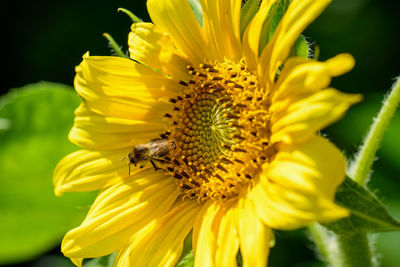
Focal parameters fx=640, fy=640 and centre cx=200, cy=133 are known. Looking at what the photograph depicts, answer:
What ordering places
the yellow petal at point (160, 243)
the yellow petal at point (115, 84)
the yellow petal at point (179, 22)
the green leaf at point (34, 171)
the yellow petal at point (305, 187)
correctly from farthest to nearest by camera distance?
the green leaf at point (34, 171), the yellow petal at point (115, 84), the yellow petal at point (179, 22), the yellow petal at point (160, 243), the yellow petal at point (305, 187)

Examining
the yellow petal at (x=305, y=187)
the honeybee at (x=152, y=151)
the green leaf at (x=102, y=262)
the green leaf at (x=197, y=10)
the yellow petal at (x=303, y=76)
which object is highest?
the green leaf at (x=197, y=10)

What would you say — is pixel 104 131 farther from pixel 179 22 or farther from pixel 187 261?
pixel 187 261

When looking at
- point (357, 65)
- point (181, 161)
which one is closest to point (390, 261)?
point (357, 65)

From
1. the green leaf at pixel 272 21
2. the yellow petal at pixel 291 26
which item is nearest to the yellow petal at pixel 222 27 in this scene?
the green leaf at pixel 272 21

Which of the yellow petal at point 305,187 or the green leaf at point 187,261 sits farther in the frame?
the green leaf at point 187,261

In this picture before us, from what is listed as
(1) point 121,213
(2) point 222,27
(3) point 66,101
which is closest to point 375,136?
(2) point 222,27

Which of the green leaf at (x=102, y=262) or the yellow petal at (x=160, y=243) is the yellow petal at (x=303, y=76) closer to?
the yellow petal at (x=160, y=243)

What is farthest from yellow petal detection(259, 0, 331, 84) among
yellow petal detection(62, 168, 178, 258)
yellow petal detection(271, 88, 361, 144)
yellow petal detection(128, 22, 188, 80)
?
yellow petal detection(62, 168, 178, 258)
